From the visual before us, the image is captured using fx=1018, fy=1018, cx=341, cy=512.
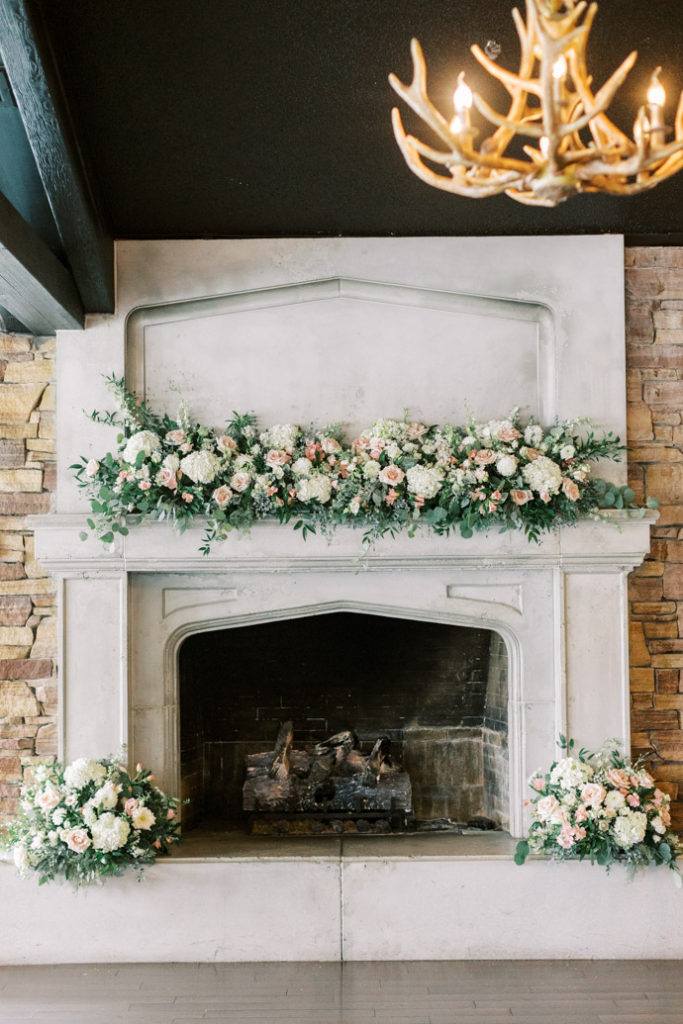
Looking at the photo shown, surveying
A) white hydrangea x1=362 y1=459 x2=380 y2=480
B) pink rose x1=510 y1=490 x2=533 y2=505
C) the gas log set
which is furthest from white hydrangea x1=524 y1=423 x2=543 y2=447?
the gas log set

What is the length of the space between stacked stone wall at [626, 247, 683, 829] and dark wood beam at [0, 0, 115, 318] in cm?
262

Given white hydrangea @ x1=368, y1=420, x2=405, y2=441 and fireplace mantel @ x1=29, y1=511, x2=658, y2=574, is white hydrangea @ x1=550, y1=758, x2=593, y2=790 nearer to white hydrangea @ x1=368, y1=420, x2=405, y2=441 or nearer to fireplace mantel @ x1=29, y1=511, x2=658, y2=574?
fireplace mantel @ x1=29, y1=511, x2=658, y2=574

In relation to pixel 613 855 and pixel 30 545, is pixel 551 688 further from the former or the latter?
pixel 30 545

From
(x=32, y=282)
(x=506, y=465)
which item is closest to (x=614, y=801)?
(x=506, y=465)

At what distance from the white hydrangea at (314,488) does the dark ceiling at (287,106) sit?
1.29 metres

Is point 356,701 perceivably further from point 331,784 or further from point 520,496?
point 520,496

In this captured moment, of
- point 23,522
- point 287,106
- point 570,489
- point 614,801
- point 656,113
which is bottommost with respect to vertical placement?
point 614,801

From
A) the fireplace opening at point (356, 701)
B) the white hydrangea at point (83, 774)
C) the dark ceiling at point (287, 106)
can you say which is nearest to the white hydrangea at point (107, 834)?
the white hydrangea at point (83, 774)

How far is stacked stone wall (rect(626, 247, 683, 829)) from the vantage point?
200 inches

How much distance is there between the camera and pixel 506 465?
466 cm

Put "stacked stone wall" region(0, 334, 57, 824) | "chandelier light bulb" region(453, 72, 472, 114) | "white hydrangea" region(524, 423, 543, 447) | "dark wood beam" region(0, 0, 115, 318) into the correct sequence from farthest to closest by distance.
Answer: "stacked stone wall" region(0, 334, 57, 824) → "white hydrangea" region(524, 423, 543, 447) → "dark wood beam" region(0, 0, 115, 318) → "chandelier light bulb" region(453, 72, 472, 114)

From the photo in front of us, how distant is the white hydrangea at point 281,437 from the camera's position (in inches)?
190

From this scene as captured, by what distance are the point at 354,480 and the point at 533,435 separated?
2.95ft

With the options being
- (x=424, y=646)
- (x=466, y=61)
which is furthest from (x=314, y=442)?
(x=466, y=61)
